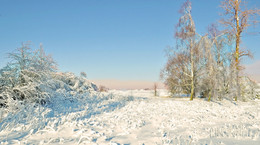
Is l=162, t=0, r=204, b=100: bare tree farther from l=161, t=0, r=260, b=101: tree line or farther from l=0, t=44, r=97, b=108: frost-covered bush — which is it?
l=0, t=44, r=97, b=108: frost-covered bush

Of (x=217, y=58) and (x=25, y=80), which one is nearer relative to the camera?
(x=25, y=80)

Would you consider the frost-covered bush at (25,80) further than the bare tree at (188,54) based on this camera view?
No

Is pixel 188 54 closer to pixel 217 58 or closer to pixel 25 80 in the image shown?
pixel 217 58

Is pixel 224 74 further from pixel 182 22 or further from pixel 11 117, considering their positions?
pixel 11 117

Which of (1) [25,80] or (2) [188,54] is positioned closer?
(1) [25,80]

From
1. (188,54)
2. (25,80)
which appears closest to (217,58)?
(188,54)

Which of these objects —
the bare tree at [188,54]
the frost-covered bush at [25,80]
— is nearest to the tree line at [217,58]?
the bare tree at [188,54]

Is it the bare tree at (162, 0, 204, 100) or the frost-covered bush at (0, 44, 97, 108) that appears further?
the bare tree at (162, 0, 204, 100)

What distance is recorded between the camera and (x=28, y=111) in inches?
210

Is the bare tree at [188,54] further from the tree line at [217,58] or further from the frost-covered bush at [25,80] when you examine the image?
the frost-covered bush at [25,80]

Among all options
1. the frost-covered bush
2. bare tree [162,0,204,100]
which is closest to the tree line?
bare tree [162,0,204,100]

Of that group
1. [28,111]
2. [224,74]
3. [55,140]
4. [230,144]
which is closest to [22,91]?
[28,111]

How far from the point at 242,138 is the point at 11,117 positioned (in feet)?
18.5

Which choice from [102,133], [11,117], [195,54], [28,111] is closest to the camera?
[102,133]
